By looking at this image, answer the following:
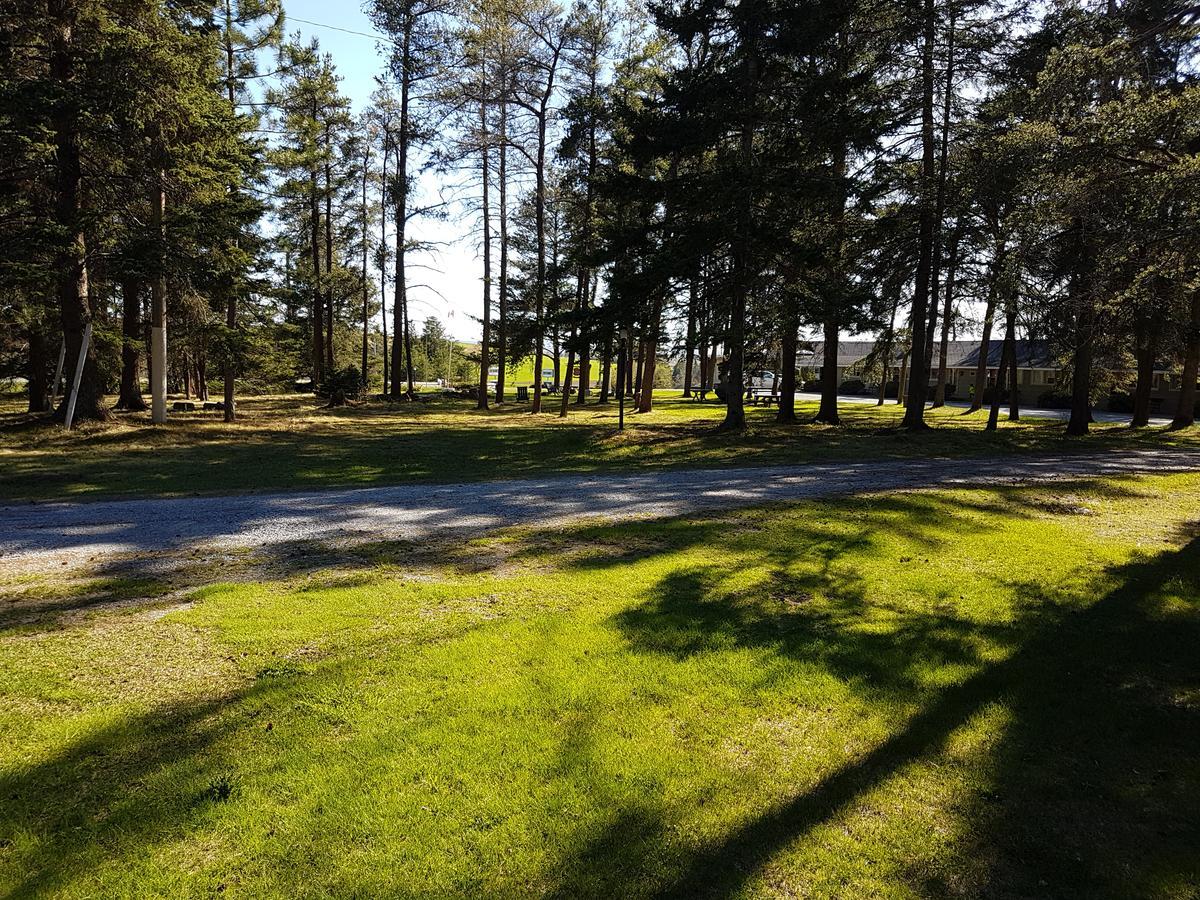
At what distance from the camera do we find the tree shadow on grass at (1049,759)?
263 centimetres

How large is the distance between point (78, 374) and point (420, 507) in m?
11.3

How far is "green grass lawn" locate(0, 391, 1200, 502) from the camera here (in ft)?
35.0

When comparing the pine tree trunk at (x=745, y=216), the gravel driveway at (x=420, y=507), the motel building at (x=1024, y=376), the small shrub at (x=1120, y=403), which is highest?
the pine tree trunk at (x=745, y=216)

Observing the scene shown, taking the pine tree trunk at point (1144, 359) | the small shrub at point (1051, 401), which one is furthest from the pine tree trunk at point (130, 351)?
the small shrub at point (1051, 401)

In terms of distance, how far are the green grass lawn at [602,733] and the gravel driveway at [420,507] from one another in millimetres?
1259

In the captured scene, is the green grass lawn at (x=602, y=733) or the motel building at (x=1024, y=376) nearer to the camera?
the green grass lawn at (x=602, y=733)

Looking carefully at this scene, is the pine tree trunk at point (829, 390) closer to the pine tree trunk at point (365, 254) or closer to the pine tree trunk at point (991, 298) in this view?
the pine tree trunk at point (991, 298)

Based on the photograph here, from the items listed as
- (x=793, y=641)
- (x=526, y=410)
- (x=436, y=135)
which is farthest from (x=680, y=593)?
(x=436, y=135)

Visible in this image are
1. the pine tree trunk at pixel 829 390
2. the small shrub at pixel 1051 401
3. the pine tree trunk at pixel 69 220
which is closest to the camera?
the pine tree trunk at pixel 69 220

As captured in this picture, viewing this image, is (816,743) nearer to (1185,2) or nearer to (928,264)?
(1185,2)

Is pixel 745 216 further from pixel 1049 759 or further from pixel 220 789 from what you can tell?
pixel 220 789

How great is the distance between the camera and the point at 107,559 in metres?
6.05

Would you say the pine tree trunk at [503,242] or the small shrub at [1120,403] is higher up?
the pine tree trunk at [503,242]

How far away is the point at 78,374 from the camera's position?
14297mm
